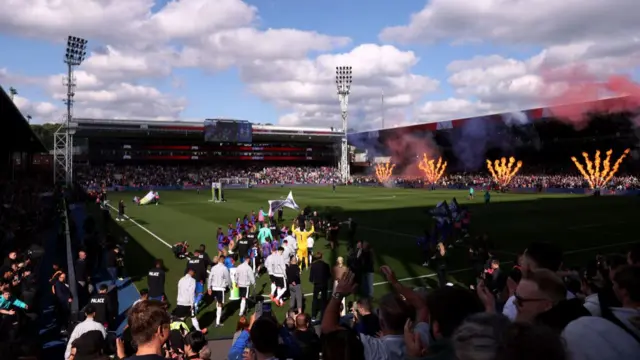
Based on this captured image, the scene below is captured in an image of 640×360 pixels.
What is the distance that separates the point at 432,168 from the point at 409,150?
7.09m

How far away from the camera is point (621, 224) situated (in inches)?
1030

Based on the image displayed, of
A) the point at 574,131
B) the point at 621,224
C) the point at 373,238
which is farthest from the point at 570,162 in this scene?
the point at 373,238

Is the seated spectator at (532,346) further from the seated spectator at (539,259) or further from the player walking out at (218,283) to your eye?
the player walking out at (218,283)

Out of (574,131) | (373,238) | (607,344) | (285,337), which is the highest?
(574,131)

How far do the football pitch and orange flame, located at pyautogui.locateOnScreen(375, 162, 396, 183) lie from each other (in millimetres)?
39863

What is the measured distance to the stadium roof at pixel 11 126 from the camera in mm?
22681

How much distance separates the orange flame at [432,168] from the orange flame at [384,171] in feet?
20.6

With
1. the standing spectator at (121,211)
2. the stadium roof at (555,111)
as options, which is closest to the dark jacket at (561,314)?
the standing spectator at (121,211)

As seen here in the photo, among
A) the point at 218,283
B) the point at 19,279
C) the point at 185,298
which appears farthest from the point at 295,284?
the point at 19,279

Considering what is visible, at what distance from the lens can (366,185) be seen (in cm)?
7756

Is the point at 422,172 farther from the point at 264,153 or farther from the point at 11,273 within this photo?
the point at 11,273

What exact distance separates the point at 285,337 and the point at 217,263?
21.4 feet

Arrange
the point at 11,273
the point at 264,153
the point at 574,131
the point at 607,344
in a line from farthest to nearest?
1. the point at 264,153
2. the point at 574,131
3. the point at 11,273
4. the point at 607,344

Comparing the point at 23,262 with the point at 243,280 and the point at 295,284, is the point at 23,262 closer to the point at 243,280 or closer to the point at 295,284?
the point at 243,280
